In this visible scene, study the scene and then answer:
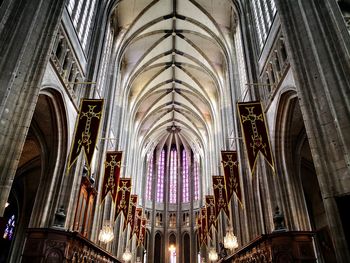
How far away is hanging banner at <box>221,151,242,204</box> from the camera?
17925 millimetres

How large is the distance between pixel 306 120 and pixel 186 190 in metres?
36.9

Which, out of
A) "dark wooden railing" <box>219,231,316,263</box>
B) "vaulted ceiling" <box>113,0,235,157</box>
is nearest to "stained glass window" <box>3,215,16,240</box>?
"vaulted ceiling" <box>113,0,235,157</box>

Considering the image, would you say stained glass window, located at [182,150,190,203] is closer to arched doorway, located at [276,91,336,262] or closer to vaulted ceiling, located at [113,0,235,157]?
vaulted ceiling, located at [113,0,235,157]

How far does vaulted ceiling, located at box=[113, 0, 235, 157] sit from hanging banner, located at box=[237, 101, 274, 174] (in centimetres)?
1240

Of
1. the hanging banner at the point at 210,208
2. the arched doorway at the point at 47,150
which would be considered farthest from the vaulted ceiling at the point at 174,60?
the arched doorway at the point at 47,150

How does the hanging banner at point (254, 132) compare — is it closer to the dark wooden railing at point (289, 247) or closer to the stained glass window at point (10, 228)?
the dark wooden railing at point (289, 247)

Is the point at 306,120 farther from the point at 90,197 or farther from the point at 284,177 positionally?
the point at 90,197

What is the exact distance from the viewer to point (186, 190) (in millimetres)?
44156

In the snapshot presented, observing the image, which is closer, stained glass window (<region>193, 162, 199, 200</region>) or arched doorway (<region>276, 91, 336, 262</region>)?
arched doorway (<region>276, 91, 336, 262</region>)

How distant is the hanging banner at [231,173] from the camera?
58.8 ft

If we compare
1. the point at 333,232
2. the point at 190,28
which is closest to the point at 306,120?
the point at 333,232

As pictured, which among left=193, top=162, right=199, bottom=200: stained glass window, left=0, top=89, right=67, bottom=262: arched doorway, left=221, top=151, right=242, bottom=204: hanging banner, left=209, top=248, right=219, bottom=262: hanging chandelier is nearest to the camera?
left=0, top=89, right=67, bottom=262: arched doorway

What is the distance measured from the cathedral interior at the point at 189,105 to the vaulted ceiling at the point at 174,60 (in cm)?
14

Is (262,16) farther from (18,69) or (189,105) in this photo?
(189,105)
